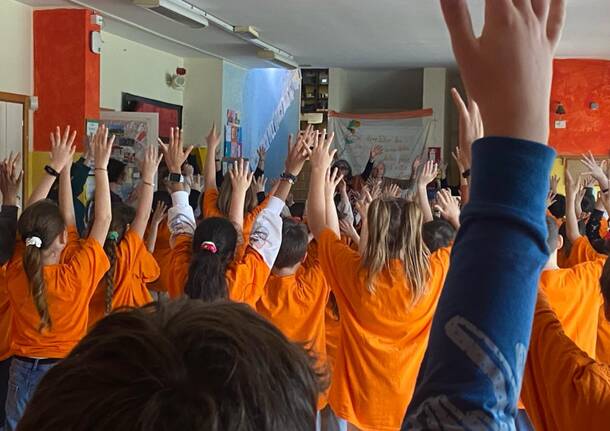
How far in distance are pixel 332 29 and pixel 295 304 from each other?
220 inches

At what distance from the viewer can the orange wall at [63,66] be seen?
7.00 meters

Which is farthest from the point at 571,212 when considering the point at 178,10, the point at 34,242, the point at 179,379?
the point at 178,10

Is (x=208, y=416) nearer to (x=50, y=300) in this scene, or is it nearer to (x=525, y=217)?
(x=525, y=217)

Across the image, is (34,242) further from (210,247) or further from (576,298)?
(576,298)

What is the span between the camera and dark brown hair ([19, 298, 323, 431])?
61 cm

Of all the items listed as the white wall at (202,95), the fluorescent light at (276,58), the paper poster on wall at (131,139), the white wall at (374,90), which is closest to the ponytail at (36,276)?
the paper poster on wall at (131,139)

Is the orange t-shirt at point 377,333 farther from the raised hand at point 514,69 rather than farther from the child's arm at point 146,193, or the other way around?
the raised hand at point 514,69

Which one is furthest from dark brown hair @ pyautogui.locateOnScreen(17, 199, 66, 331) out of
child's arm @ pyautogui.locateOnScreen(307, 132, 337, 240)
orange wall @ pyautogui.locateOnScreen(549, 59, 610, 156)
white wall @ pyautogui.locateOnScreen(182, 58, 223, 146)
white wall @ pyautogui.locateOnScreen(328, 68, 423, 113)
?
white wall @ pyautogui.locateOnScreen(328, 68, 423, 113)

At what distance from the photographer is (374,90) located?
12570 millimetres

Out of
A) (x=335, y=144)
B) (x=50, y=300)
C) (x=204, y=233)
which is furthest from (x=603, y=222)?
(x=335, y=144)

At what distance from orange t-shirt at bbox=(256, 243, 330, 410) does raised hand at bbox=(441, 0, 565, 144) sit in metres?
2.83

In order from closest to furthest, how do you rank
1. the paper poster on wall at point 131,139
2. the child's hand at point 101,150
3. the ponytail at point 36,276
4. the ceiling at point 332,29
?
the ponytail at point 36,276, the child's hand at point 101,150, the paper poster on wall at point 131,139, the ceiling at point 332,29

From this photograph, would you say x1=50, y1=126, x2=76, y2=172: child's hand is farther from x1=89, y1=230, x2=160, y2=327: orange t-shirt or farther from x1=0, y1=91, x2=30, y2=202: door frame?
x1=0, y1=91, x2=30, y2=202: door frame

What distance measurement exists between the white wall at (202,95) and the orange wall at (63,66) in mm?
3599
